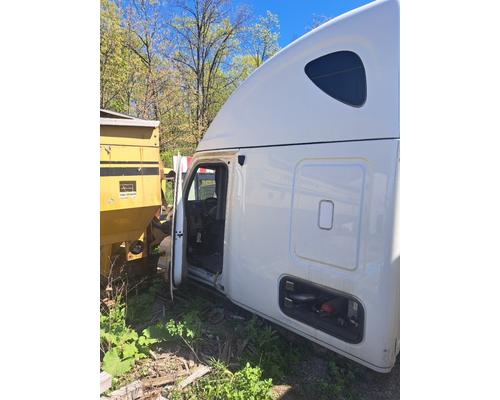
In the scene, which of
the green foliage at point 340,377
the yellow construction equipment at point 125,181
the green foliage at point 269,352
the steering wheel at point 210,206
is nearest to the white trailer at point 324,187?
the green foliage at point 269,352

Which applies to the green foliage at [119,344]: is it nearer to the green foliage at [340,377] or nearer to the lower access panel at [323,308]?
the lower access panel at [323,308]

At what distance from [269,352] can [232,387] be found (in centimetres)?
51

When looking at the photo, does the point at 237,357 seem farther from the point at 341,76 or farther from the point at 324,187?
the point at 341,76

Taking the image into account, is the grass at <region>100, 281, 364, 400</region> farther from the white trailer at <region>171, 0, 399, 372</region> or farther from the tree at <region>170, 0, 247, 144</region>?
the tree at <region>170, 0, 247, 144</region>

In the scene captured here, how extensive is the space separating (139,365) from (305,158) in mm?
2555

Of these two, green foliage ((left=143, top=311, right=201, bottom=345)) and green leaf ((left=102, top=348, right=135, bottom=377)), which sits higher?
green foliage ((left=143, top=311, right=201, bottom=345))

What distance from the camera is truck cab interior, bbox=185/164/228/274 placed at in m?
4.56

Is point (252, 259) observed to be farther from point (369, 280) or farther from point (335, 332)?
point (369, 280)

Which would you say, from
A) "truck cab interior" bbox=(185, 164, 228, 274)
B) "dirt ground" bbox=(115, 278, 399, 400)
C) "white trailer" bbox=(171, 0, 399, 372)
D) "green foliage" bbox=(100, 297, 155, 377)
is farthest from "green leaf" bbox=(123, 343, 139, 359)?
"truck cab interior" bbox=(185, 164, 228, 274)

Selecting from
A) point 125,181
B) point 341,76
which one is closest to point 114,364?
point 125,181

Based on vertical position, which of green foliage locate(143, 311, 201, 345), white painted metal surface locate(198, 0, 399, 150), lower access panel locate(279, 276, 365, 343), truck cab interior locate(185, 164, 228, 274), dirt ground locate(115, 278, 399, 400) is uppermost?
white painted metal surface locate(198, 0, 399, 150)

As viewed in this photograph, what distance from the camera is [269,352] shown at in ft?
9.64

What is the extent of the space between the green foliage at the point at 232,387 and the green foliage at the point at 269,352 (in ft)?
0.47

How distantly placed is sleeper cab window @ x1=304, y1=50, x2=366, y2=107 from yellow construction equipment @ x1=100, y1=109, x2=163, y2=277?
84.5 inches
